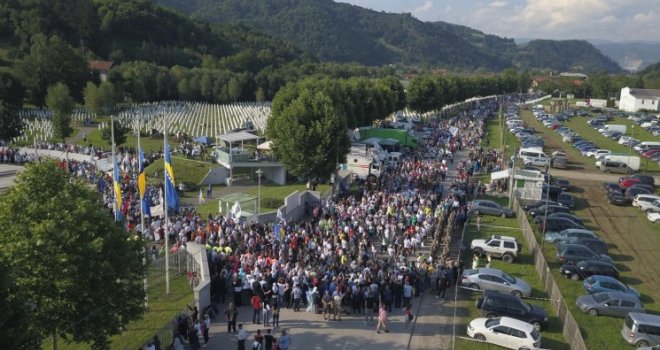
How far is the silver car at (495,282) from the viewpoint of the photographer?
22.2 m

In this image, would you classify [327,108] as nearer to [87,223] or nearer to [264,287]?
[264,287]

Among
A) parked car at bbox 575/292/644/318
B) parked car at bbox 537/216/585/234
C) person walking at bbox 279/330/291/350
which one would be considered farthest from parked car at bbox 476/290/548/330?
parked car at bbox 537/216/585/234

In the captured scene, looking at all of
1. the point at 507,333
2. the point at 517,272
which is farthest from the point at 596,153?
the point at 507,333

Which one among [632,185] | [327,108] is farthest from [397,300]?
[632,185]

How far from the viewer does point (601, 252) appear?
27281mm

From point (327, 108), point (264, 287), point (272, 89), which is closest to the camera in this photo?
point (264, 287)

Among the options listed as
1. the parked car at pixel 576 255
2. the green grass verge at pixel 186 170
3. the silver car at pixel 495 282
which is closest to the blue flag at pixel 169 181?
the silver car at pixel 495 282

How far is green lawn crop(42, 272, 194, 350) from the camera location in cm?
1675

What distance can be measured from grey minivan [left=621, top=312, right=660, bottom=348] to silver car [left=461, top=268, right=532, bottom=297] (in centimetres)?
412

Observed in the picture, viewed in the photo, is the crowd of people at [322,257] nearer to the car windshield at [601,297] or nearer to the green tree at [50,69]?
the car windshield at [601,297]

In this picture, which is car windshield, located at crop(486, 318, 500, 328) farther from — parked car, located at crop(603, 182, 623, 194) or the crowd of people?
parked car, located at crop(603, 182, 623, 194)

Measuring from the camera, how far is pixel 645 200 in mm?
35875

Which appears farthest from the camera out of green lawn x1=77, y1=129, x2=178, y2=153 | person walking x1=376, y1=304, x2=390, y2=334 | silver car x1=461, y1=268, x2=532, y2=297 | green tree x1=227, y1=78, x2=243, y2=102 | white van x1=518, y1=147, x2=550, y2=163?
green tree x1=227, y1=78, x2=243, y2=102

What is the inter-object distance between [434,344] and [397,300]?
10.1ft
